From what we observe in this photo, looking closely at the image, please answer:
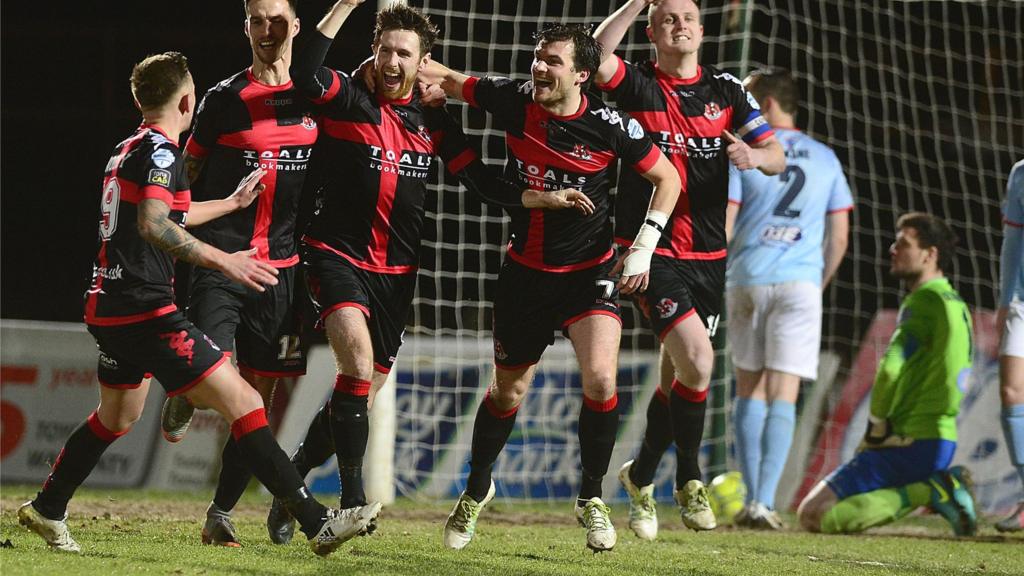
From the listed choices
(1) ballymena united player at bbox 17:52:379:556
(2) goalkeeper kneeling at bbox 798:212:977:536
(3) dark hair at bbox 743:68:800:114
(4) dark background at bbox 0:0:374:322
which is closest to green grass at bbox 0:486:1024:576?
(2) goalkeeper kneeling at bbox 798:212:977:536

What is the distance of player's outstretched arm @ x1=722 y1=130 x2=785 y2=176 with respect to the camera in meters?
6.21

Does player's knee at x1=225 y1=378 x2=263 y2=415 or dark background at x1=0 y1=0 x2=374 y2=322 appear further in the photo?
dark background at x1=0 y1=0 x2=374 y2=322

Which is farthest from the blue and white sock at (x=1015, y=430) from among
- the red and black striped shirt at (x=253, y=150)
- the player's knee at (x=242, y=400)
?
the player's knee at (x=242, y=400)

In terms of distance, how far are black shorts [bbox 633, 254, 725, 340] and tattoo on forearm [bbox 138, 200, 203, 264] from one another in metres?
2.38

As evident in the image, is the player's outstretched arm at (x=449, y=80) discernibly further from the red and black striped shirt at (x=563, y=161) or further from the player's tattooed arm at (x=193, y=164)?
the player's tattooed arm at (x=193, y=164)

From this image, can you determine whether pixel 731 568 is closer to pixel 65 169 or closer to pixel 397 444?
pixel 397 444

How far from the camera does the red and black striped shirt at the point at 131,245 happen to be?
4680 millimetres

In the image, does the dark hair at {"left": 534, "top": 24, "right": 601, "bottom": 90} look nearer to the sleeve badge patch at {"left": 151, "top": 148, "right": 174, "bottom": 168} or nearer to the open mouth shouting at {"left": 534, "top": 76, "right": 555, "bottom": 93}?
the open mouth shouting at {"left": 534, "top": 76, "right": 555, "bottom": 93}

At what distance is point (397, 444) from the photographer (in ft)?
31.2

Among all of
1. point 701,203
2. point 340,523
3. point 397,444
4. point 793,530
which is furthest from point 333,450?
point 397,444

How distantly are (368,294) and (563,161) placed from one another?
1042mm

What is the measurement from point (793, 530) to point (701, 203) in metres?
2.20

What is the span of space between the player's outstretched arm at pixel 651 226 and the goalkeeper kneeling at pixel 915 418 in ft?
7.54

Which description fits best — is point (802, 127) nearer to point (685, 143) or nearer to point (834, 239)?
point (834, 239)
